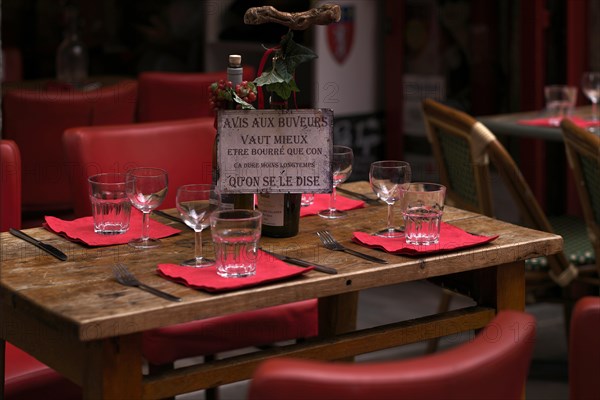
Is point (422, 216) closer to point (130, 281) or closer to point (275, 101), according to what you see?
point (275, 101)

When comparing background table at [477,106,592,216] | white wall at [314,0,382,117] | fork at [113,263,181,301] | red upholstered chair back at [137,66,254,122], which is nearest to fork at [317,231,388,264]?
fork at [113,263,181,301]

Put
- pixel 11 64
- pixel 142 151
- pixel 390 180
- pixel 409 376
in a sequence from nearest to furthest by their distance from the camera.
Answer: pixel 409 376 < pixel 390 180 < pixel 142 151 < pixel 11 64

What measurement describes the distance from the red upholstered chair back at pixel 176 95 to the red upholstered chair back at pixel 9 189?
163cm

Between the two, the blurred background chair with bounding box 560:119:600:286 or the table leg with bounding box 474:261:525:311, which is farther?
the blurred background chair with bounding box 560:119:600:286

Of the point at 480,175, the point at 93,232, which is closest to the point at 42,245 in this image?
the point at 93,232

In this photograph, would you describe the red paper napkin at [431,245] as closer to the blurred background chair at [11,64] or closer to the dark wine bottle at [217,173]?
the dark wine bottle at [217,173]

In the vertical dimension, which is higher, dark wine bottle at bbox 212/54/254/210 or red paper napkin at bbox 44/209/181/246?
dark wine bottle at bbox 212/54/254/210

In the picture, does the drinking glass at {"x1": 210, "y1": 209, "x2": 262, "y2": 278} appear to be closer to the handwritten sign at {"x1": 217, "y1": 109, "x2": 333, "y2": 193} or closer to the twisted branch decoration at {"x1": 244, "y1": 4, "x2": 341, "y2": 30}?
the handwritten sign at {"x1": 217, "y1": 109, "x2": 333, "y2": 193}

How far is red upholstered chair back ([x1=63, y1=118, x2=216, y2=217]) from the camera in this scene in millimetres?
2643

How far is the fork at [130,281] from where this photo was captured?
5.84ft

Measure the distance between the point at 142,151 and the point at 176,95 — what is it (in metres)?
1.38

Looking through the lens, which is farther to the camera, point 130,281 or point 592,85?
point 592,85

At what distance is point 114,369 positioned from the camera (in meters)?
1.74

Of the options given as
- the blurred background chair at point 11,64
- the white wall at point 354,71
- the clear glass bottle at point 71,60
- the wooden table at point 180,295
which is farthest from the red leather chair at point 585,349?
the blurred background chair at point 11,64
